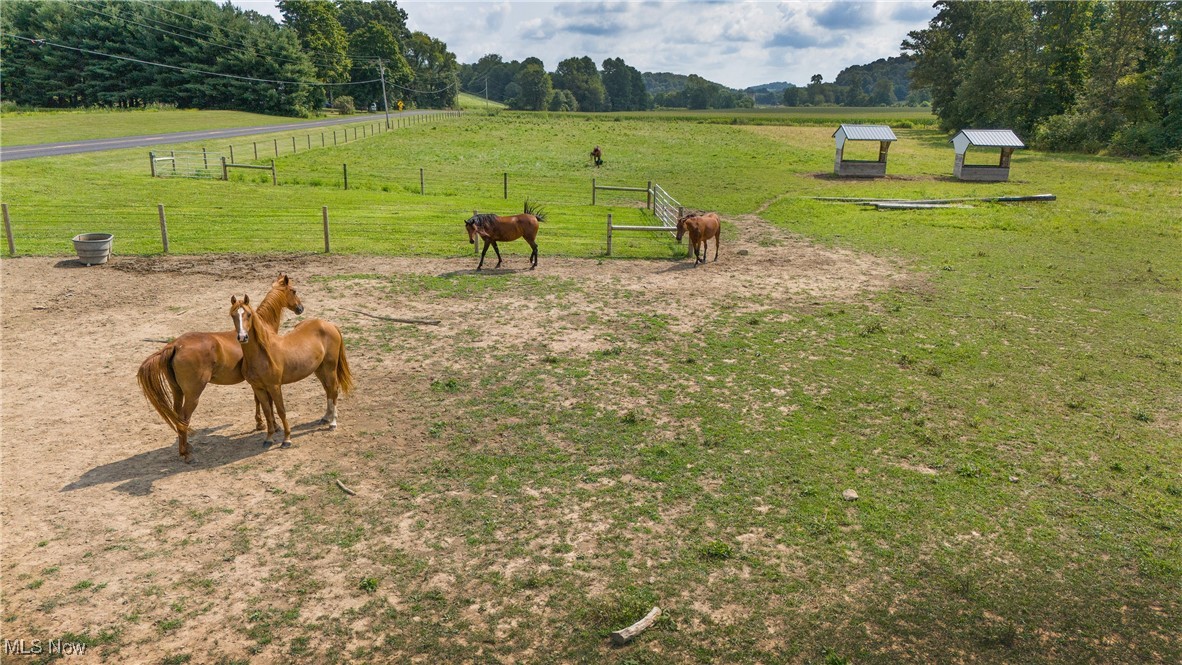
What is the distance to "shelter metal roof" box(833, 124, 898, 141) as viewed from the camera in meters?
37.3

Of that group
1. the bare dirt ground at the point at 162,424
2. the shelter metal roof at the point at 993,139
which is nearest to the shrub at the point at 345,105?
the shelter metal roof at the point at 993,139

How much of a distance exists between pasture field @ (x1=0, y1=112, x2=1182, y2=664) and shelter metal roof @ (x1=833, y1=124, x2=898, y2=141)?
20.5 meters

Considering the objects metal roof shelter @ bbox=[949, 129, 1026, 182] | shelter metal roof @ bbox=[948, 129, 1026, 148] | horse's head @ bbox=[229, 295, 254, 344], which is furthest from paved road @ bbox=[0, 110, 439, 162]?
shelter metal roof @ bbox=[948, 129, 1026, 148]

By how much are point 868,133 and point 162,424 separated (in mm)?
38249

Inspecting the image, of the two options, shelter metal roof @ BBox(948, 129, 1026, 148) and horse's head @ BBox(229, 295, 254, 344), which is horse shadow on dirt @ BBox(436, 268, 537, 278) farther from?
shelter metal roof @ BBox(948, 129, 1026, 148)

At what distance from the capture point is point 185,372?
25.2 feet

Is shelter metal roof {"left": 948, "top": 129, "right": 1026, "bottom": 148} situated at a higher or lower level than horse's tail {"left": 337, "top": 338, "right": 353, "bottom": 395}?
higher

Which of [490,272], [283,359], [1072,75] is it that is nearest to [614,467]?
[283,359]

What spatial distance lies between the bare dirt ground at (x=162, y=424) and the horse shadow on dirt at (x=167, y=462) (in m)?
0.03

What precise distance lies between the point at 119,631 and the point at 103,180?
28.0m

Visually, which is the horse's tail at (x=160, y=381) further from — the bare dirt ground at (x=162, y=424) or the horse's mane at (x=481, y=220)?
the horse's mane at (x=481, y=220)

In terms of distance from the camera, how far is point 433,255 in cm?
1850

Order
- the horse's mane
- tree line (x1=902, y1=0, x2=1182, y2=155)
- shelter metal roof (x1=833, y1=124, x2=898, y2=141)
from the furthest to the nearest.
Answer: tree line (x1=902, y1=0, x2=1182, y2=155), shelter metal roof (x1=833, y1=124, x2=898, y2=141), the horse's mane

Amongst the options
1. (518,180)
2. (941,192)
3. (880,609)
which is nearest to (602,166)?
(518,180)
